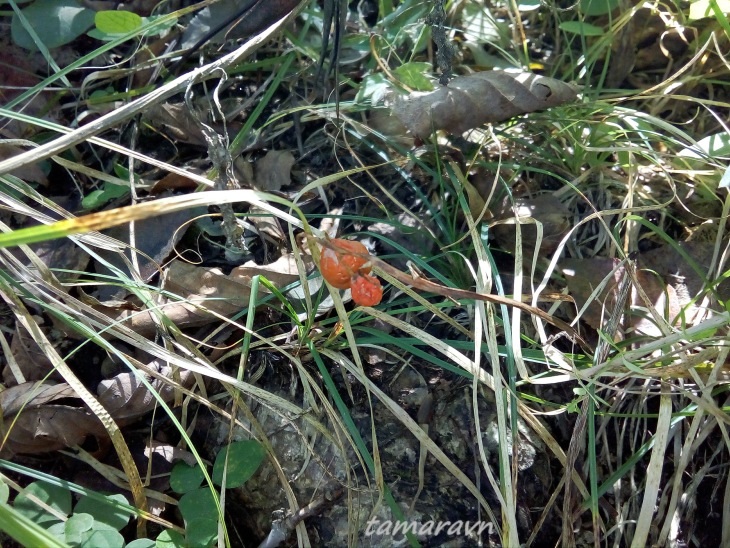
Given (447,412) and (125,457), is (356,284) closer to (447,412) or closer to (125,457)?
(447,412)

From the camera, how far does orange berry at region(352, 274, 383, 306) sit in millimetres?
1100

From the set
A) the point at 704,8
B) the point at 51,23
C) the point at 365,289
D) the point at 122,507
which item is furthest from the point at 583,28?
the point at 122,507

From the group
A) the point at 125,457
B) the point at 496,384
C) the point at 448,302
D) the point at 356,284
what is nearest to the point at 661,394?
the point at 496,384

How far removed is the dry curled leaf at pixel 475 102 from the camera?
1.56 m

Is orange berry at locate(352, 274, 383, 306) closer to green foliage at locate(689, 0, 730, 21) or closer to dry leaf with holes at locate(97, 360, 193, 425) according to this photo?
dry leaf with holes at locate(97, 360, 193, 425)

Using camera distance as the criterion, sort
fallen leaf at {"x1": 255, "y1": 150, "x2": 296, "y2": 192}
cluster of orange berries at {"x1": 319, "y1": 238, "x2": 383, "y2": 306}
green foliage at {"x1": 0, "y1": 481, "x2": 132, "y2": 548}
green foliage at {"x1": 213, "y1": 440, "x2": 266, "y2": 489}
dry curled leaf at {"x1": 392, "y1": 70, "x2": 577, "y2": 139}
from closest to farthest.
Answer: cluster of orange berries at {"x1": 319, "y1": 238, "x2": 383, "y2": 306} → green foliage at {"x1": 0, "y1": 481, "x2": 132, "y2": 548} → green foliage at {"x1": 213, "y1": 440, "x2": 266, "y2": 489} → dry curled leaf at {"x1": 392, "y1": 70, "x2": 577, "y2": 139} → fallen leaf at {"x1": 255, "y1": 150, "x2": 296, "y2": 192}

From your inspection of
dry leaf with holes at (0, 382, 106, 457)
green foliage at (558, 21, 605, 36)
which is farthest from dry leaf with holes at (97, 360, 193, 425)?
green foliage at (558, 21, 605, 36)

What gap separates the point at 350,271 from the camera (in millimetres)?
1082

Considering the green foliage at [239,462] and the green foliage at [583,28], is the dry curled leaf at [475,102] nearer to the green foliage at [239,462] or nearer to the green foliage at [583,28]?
the green foliage at [583,28]

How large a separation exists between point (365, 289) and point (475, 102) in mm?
699

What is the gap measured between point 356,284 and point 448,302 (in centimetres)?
36

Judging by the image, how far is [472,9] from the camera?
75.6 inches

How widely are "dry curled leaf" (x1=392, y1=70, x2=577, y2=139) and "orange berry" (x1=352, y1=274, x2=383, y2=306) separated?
582mm

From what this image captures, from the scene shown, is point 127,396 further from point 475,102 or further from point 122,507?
point 475,102
